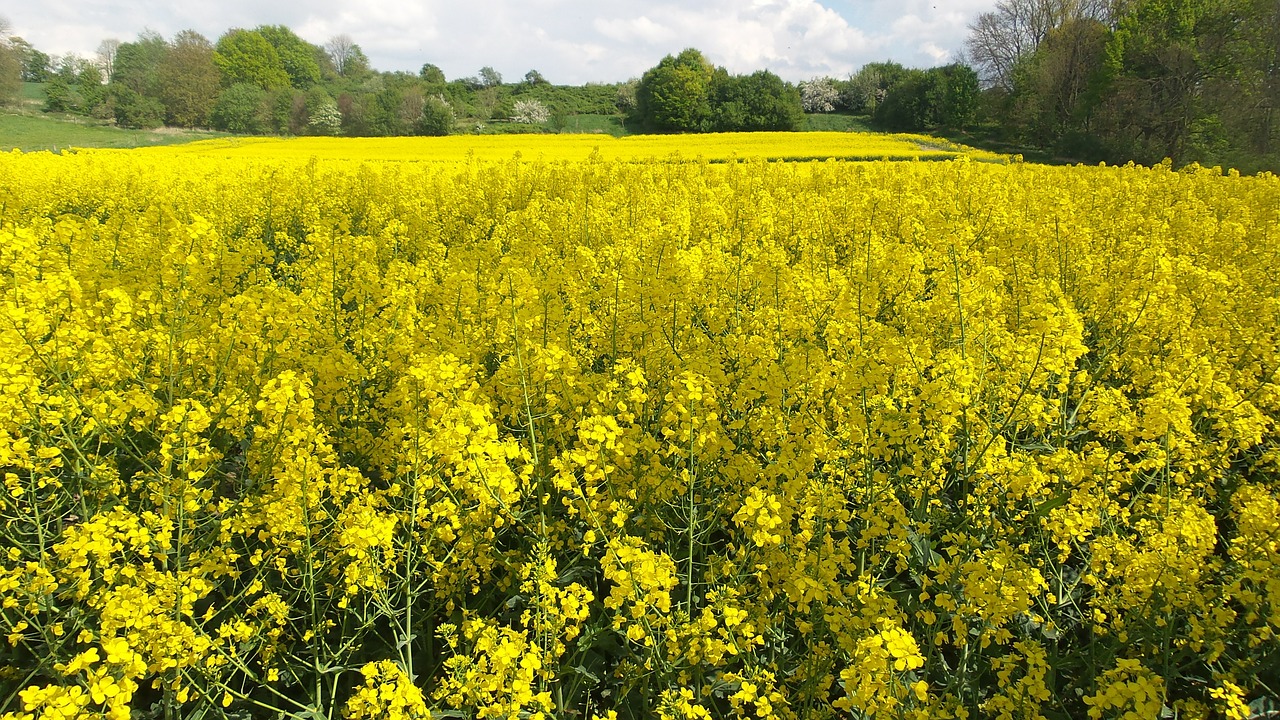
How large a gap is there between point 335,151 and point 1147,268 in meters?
20.8

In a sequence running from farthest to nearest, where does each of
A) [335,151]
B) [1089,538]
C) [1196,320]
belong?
[335,151] → [1196,320] → [1089,538]

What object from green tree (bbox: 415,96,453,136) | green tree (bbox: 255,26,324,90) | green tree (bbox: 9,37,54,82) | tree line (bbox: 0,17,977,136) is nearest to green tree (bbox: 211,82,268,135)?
tree line (bbox: 0,17,977,136)

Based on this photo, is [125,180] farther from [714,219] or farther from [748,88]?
[748,88]

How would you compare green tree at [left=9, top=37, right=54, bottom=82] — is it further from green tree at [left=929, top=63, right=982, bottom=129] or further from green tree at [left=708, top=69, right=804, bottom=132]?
green tree at [left=929, top=63, right=982, bottom=129]

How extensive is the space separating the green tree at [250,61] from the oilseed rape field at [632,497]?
72.0 m

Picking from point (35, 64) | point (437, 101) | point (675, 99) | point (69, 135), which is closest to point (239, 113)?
point (69, 135)

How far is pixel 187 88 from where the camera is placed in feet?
156

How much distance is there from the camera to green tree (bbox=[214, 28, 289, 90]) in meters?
63.2

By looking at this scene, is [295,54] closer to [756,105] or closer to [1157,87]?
[756,105]

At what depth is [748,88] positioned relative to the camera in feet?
145

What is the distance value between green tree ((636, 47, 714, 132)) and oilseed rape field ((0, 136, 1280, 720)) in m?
43.2

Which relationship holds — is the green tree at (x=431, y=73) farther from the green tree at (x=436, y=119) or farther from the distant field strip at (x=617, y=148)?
the distant field strip at (x=617, y=148)

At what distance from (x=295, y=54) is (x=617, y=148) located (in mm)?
76903

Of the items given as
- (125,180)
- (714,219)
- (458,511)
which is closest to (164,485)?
(458,511)
